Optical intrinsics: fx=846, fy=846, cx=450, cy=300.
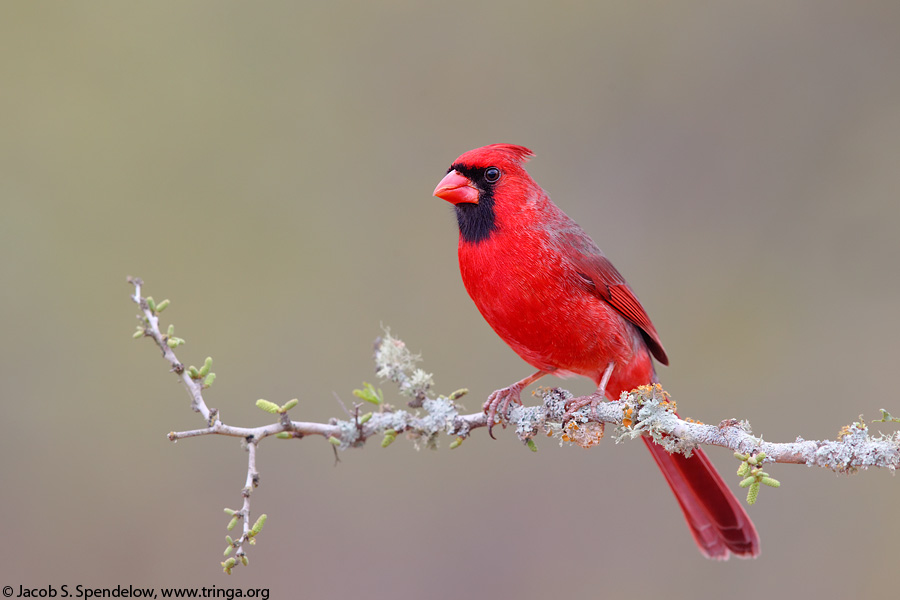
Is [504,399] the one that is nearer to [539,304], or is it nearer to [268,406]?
[539,304]

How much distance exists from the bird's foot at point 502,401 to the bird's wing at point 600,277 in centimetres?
49

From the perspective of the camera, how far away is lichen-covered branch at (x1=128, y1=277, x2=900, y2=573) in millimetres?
2121

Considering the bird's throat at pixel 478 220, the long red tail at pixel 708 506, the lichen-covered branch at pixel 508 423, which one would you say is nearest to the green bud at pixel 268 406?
the lichen-covered branch at pixel 508 423

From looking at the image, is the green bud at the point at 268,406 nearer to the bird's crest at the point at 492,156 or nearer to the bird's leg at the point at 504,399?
the bird's leg at the point at 504,399

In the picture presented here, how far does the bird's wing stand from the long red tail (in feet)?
1.60

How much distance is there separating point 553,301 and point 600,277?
0.31m

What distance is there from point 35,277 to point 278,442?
183 centimetres

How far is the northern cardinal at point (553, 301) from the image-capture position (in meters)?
3.07

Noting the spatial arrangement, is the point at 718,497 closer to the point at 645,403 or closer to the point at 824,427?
the point at 645,403

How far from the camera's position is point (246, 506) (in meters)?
2.28

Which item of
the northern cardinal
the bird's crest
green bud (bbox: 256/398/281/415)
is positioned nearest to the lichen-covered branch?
green bud (bbox: 256/398/281/415)

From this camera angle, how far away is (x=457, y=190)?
3205mm

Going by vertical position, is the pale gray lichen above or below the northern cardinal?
below

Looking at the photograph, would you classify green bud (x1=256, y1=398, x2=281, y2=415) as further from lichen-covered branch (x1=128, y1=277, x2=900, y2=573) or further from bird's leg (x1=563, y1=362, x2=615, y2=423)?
bird's leg (x1=563, y1=362, x2=615, y2=423)
